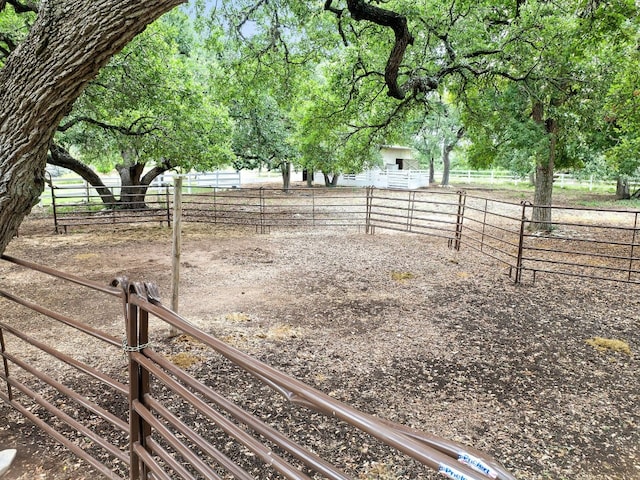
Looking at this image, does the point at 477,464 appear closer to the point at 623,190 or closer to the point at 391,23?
the point at 391,23

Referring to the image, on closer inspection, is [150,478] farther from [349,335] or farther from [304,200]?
[304,200]

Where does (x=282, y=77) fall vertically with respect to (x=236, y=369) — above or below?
above

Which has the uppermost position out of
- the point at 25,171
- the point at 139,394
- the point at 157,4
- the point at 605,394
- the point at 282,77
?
the point at 282,77

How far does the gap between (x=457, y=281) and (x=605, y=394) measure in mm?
3119

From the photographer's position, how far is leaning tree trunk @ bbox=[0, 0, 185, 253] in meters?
1.93

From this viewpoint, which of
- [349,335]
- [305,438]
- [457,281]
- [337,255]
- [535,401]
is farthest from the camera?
[337,255]

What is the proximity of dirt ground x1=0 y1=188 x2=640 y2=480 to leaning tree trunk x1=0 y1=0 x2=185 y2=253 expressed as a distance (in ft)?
5.60

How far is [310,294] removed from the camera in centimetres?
570

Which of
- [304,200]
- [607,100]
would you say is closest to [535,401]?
[607,100]

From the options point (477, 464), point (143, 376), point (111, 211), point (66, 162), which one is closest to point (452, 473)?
point (477, 464)

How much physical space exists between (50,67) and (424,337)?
3805 millimetres

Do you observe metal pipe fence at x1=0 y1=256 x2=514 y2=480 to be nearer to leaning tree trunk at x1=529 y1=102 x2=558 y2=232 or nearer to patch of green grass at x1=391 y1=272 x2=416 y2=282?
patch of green grass at x1=391 y1=272 x2=416 y2=282

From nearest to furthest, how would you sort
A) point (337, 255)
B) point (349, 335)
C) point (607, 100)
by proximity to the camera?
1. point (349, 335)
2. point (607, 100)
3. point (337, 255)

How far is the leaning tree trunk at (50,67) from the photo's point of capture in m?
1.93
